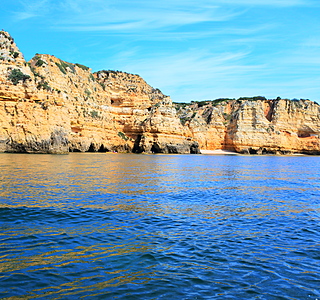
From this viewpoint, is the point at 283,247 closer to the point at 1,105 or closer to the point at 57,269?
the point at 57,269

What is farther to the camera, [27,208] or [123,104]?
[123,104]

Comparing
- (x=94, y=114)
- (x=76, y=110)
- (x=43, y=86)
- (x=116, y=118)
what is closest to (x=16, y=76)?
(x=43, y=86)

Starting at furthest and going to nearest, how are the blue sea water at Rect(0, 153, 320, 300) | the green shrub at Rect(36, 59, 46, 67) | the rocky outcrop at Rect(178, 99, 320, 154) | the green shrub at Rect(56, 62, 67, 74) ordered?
the rocky outcrop at Rect(178, 99, 320, 154) < the green shrub at Rect(56, 62, 67, 74) < the green shrub at Rect(36, 59, 46, 67) < the blue sea water at Rect(0, 153, 320, 300)

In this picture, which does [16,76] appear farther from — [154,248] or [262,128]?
[262,128]

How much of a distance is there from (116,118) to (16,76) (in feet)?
120

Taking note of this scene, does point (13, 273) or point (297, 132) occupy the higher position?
point (297, 132)

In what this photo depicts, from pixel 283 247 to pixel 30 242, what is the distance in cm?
619

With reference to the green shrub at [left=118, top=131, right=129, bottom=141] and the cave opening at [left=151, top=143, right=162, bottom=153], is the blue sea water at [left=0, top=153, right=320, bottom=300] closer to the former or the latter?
the cave opening at [left=151, top=143, right=162, bottom=153]

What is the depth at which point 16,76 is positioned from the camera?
4784 centimetres

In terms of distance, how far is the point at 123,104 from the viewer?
3354 inches

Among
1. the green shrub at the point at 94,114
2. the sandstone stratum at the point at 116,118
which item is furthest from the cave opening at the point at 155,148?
the green shrub at the point at 94,114

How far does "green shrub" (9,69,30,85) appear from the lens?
47.3m

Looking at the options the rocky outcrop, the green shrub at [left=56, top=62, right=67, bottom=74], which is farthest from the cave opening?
the green shrub at [left=56, top=62, right=67, bottom=74]

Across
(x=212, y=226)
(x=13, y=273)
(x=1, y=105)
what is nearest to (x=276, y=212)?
(x=212, y=226)
